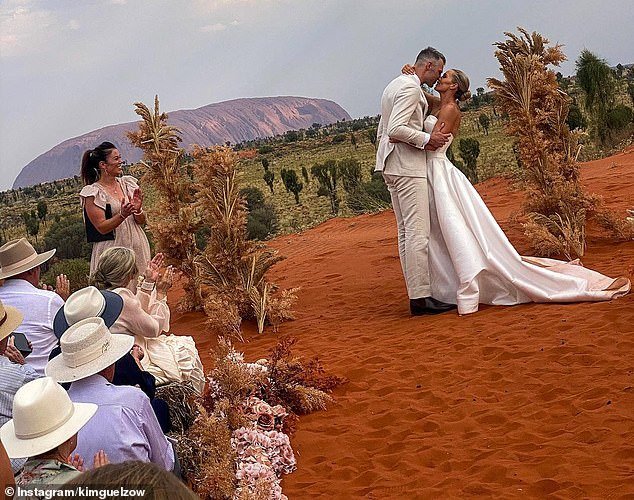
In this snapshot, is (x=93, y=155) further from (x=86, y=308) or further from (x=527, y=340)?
(x=527, y=340)

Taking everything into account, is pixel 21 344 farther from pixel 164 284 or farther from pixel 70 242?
pixel 70 242

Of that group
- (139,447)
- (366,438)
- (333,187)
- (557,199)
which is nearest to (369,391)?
(366,438)

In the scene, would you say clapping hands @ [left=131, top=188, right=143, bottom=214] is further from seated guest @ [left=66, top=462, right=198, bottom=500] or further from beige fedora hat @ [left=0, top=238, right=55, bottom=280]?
seated guest @ [left=66, top=462, right=198, bottom=500]

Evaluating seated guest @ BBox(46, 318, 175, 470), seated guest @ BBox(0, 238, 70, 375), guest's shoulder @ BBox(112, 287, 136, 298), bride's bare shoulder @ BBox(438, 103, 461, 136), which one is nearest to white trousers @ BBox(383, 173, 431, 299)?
bride's bare shoulder @ BBox(438, 103, 461, 136)

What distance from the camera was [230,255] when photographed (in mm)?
8492

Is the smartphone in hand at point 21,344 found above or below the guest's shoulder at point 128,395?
above

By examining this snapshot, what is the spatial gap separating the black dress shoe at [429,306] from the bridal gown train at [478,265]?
0.35 ft

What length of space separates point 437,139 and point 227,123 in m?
76.5

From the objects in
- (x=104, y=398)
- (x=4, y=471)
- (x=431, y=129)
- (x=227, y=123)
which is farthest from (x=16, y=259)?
(x=227, y=123)

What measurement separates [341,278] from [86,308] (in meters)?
6.57

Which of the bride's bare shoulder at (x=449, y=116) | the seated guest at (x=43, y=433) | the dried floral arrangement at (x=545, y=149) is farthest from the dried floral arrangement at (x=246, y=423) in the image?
the dried floral arrangement at (x=545, y=149)

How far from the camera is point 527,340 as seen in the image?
6.07 metres

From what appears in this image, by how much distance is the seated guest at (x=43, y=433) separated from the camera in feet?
8.77

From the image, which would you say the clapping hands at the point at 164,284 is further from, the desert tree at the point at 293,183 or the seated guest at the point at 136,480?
the desert tree at the point at 293,183
